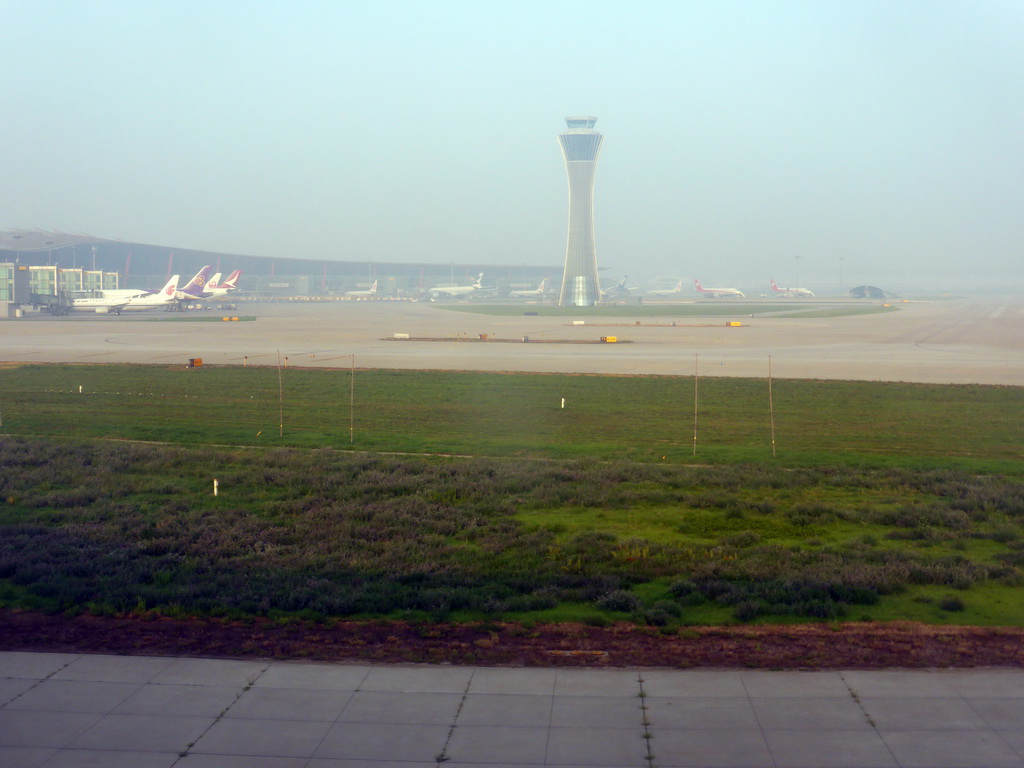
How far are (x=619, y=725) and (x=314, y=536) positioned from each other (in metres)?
6.92

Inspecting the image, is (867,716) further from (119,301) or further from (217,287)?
(217,287)

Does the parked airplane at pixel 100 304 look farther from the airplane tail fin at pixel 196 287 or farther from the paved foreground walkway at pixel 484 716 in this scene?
the paved foreground walkway at pixel 484 716

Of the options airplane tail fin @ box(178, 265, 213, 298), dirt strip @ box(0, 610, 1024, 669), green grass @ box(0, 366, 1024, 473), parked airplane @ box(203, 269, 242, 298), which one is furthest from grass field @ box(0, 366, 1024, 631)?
parked airplane @ box(203, 269, 242, 298)

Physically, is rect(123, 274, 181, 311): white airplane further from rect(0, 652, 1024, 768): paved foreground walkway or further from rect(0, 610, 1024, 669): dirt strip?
rect(0, 652, 1024, 768): paved foreground walkway

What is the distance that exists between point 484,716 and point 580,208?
7494 inches

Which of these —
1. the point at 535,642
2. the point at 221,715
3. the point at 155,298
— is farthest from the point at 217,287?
the point at 221,715

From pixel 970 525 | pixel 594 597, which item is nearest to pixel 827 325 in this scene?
pixel 970 525

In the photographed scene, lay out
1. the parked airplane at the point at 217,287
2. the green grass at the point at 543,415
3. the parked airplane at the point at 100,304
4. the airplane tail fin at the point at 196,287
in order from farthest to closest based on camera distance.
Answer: the parked airplane at the point at 217,287
the airplane tail fin at the point at 196,287
the parked airplane at the point at 100,304
the green grass at the point at 543,415

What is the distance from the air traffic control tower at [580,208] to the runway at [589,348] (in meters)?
104

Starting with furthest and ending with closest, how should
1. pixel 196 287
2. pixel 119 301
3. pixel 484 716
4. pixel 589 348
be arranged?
pixel 196 287, pixel 119 301, pixel 589 348, pixel 484 716

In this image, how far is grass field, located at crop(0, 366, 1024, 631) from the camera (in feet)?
31.1

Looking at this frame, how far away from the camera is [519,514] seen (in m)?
13.8

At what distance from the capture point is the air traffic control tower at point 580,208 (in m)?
187

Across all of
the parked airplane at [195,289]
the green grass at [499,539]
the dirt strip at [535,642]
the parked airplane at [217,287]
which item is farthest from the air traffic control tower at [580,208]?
the dirt strip at [535,642]
